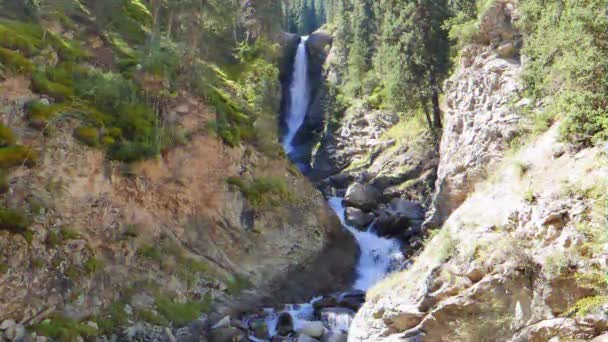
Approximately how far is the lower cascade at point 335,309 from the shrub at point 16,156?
10.4 m

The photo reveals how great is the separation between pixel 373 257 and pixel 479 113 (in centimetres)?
1158

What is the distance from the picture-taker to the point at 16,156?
17.4 m

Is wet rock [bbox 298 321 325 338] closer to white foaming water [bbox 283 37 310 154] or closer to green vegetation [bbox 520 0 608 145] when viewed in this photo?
green vegetation [bbox 520 0 608 145]

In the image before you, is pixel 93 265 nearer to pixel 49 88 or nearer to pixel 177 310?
pixel 177 310

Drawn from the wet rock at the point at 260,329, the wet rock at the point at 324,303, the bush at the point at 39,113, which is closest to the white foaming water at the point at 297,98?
the wet rock at the point at 324,303

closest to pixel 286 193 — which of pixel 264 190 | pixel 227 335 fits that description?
pixel 264 190

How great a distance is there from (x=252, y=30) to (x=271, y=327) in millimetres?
44300

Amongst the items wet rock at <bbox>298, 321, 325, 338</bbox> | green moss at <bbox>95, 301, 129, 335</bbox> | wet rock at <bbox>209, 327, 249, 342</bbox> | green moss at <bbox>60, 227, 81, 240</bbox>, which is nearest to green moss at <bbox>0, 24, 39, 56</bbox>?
green moss at <bbox>60, 227, 81, 240</bbox>

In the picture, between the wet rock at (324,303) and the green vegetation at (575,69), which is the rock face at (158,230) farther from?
the green vegetation at (575,69)

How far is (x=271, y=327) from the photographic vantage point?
67.1ft

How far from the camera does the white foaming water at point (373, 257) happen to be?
1082 inches

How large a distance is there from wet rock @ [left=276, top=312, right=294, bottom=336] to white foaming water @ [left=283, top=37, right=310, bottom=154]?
105ft

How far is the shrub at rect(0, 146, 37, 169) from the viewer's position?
17.0m

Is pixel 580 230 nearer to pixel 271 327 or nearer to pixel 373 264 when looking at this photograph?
pixel 271 327
